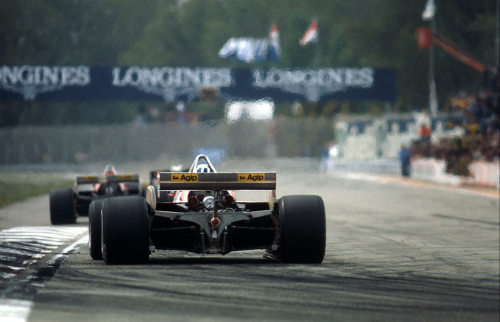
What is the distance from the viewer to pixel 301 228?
1149cm

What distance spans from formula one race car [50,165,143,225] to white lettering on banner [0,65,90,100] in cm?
3240

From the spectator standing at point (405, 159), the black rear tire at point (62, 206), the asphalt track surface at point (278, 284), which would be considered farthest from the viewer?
the spectator standing at point (405, 159)

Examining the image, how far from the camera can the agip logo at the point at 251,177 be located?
1175cm

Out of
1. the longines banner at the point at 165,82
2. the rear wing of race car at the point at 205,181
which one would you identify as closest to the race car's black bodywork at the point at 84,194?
the rear wing of race car at the point at 205,181

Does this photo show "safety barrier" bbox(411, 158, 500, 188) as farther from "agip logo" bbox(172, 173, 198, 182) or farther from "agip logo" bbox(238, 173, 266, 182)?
"agip logo" bbox(172, 173, 198, 182)

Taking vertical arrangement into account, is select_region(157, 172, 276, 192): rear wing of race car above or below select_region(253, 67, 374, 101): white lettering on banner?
below

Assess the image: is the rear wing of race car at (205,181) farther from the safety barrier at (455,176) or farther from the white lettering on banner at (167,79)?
the white lettering on banner at (167,79)

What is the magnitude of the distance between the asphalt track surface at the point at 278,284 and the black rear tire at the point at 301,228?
199 millimetres

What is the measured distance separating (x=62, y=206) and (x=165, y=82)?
32.8 m

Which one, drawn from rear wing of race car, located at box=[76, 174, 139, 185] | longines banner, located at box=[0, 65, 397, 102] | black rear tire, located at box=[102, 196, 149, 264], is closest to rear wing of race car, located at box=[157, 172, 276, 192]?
black rear tire, located at box=[102, 196, 149, 264]

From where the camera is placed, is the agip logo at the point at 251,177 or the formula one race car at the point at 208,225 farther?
the agip logo at the point at 251,177

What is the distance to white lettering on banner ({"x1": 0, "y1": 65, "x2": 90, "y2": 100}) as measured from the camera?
5100 centimetres

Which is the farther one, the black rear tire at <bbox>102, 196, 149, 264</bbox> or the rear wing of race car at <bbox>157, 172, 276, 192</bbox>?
the rear wing of race car at <bbox>157, 172, 276, 192</bbox>

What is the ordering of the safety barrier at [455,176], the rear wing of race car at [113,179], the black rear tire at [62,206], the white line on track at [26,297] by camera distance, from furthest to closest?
the safety barrier at [455,176], the rear wing of race car at [113,179], the black rear tire at [62,206], the white line on track at [26,297]
